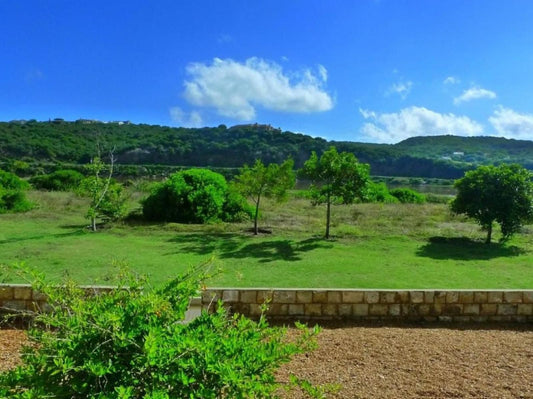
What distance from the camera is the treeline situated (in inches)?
2050

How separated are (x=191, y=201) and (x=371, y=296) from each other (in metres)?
Result: 12.0

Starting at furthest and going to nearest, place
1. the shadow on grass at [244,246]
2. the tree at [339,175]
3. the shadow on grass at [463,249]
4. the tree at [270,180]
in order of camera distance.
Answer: the tree at [270,180] < the tree at [339,175] < the shadow on grass at [463,249] < the shadow on grass at [244,246]

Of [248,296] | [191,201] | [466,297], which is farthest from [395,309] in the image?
[191,201]

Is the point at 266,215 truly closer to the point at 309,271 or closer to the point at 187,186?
the point at 187,186

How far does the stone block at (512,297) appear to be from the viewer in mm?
5809

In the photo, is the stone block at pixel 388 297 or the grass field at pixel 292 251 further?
the grass field at pixel 292 251

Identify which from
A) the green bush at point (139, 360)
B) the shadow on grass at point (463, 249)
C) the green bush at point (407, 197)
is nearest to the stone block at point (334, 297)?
the green bush at point (139, 360)

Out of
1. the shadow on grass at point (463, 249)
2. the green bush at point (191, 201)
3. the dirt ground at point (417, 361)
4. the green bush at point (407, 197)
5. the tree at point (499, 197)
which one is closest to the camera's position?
the dirt ground at point (417, 361)

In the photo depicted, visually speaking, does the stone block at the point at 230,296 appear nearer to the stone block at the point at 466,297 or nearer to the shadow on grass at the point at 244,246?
the stone block at the point at 466,297

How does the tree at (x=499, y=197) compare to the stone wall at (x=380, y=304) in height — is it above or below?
above

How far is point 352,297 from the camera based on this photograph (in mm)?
5734

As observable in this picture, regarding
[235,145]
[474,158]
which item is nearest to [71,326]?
[235,145]

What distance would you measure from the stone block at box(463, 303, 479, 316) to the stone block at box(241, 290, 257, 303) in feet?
8.99

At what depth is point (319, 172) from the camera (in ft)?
45.9
